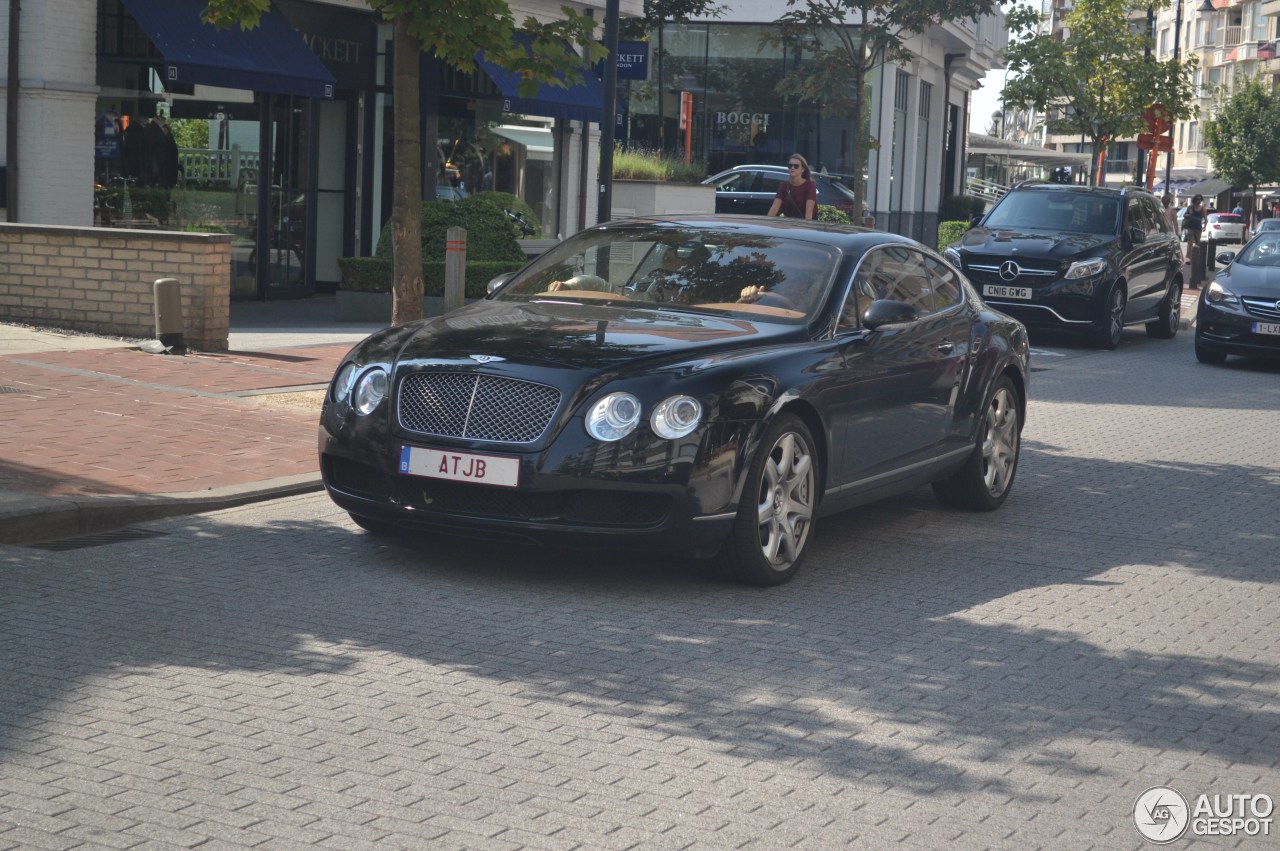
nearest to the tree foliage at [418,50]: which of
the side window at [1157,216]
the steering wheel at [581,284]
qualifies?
the steering wheel at [581,284]

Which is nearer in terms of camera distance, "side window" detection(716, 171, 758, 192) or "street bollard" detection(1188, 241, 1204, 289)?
"street bollard" detection(1188, 241, 1204, 289)

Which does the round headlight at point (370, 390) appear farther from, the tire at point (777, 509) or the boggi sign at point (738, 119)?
the boggi sign at point (738, 119)

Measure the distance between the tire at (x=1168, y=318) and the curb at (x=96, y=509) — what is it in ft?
55.0

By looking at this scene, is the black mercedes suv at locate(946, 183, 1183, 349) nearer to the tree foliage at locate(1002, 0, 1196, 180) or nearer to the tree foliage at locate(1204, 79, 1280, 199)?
the tree foliage at locate(1002, 0, 1196, 180)

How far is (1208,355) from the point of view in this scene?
19.6 m

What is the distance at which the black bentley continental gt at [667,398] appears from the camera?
6.75 meters

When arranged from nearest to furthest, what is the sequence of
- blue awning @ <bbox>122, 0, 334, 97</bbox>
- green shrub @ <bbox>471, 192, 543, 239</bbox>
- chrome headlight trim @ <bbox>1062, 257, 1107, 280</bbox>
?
1. blue awning @ <bbox>122, 0, 334, 97</bbox>
2. chrome headlight trim @ <bbox>1062, 257, 1107, 280</bbox>
3. green shrub @ <bbox>471, 192, 543, 239</bbox>

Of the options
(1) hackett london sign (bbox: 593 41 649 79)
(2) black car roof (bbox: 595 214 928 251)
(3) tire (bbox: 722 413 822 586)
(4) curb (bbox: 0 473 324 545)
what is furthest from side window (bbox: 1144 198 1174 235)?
(4) curb (bbox: 0 473 324 545)

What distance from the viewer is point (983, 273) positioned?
66.4 feet

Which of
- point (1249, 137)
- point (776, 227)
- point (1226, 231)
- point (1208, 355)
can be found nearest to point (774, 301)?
point (776, 227)

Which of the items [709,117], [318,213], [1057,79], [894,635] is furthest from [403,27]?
[1057,79]

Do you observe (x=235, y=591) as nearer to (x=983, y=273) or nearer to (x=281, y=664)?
(x=281, y=664)

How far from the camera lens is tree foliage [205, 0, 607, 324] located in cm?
1105

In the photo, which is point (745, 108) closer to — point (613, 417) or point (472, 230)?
point (472, 230)
